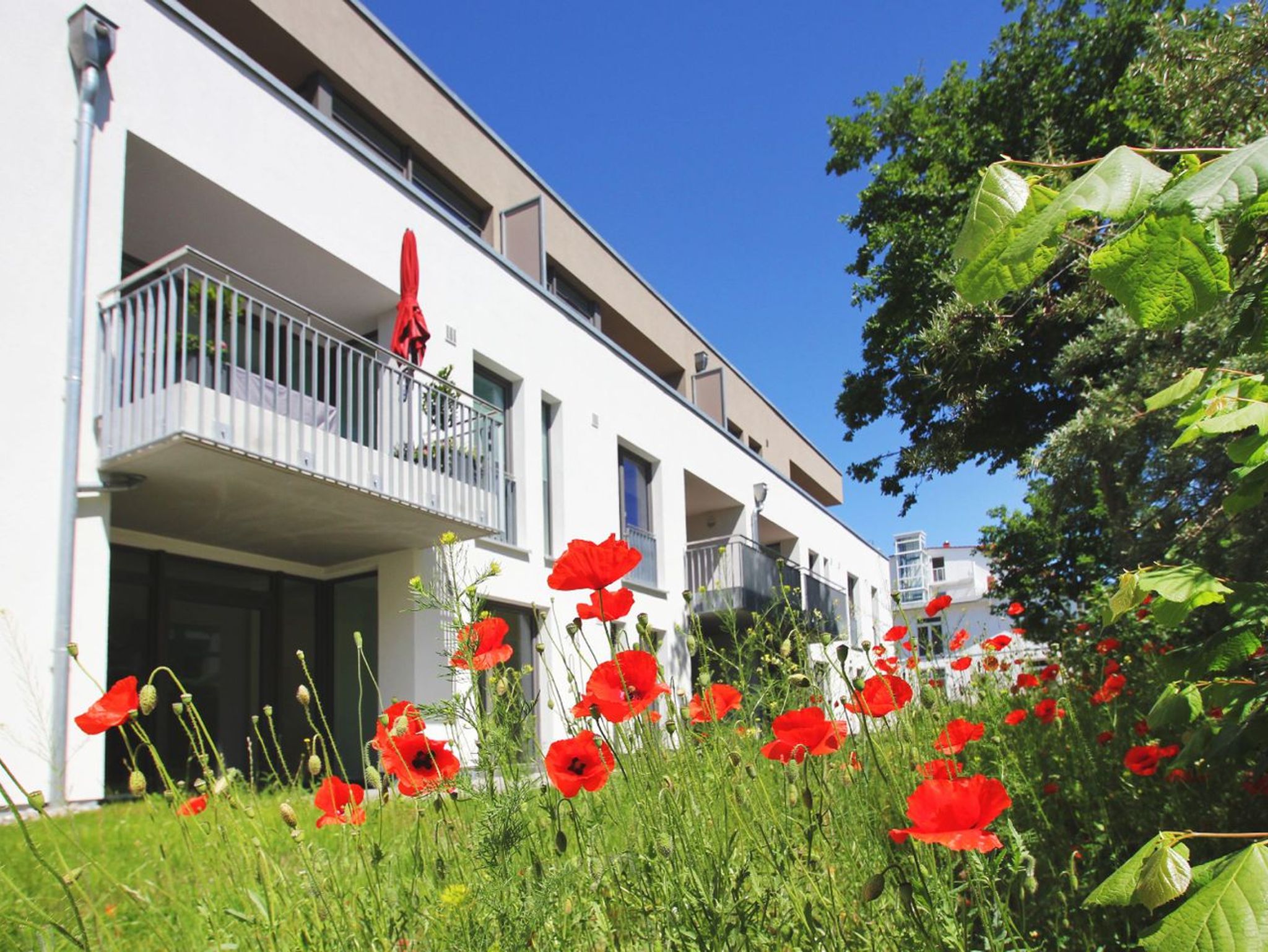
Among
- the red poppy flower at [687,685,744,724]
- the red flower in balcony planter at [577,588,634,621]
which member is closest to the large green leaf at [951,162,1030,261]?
the red flower in balcony planter at [577,588,634,621]

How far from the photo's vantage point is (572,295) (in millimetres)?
15180

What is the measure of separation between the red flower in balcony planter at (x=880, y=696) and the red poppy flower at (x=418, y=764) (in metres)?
0.80

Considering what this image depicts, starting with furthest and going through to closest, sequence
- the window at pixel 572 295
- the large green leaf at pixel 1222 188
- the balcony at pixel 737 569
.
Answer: the balcony at pixel 737 569 → the window at pixel 572 295 → the large green leaf at pixel 1222 188

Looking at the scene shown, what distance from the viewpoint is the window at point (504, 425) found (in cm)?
1001

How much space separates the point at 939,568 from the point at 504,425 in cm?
4766

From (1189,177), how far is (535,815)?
1.94 m

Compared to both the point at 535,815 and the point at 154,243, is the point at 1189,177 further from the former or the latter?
the point at 154,243

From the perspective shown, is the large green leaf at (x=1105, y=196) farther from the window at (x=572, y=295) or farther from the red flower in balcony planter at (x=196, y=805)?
the window at (x=572, y=295)

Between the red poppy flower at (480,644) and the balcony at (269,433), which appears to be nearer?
the red poppy flower at (480,644)

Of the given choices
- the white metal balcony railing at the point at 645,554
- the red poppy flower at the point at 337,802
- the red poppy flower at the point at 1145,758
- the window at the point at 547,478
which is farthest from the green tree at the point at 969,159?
the red poppy flower at the point at 337,802

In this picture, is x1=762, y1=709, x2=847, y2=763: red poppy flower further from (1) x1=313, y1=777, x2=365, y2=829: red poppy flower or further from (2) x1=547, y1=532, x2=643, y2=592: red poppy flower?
(1) x1=313, y1=777, x2=365, y2=829: red poppy flower

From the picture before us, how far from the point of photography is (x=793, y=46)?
8680mm

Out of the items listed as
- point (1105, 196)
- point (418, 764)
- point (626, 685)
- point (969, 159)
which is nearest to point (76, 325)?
point (418, 764)

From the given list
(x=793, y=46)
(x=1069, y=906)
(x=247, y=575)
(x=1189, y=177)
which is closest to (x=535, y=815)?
(x=1069, y=906)
